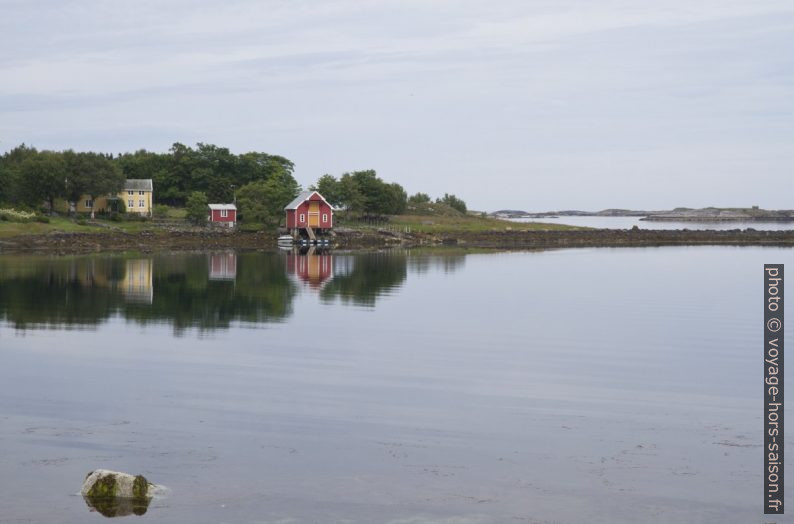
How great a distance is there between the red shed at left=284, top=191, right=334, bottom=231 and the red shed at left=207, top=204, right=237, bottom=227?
21.2 feet

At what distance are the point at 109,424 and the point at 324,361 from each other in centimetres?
861

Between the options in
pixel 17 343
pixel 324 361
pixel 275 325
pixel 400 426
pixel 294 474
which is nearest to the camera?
pixel 294 474

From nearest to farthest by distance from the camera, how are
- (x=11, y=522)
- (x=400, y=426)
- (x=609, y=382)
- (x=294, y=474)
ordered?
(x=11, y=522) → (x=294, y=474) → (x=400, y=426) → (x=609, y=382)

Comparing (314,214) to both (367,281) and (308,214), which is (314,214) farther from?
(367,281)

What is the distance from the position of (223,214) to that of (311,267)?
4547cm

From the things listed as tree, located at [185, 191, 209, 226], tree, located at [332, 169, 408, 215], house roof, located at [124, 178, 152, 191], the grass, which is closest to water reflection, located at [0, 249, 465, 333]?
the grass

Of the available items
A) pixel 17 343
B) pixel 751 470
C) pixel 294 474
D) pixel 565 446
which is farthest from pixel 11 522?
pixel 17 343

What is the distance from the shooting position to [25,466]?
629 inches

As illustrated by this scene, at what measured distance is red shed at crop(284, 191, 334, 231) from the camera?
4264 inches

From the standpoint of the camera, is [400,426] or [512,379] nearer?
[400,426]

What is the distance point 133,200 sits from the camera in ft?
362

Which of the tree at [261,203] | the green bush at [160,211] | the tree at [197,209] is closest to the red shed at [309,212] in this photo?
the tree at [261,203]

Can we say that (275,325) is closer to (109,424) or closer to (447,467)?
(109,424)

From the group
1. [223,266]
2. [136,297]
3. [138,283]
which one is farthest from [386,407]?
[223,266]
